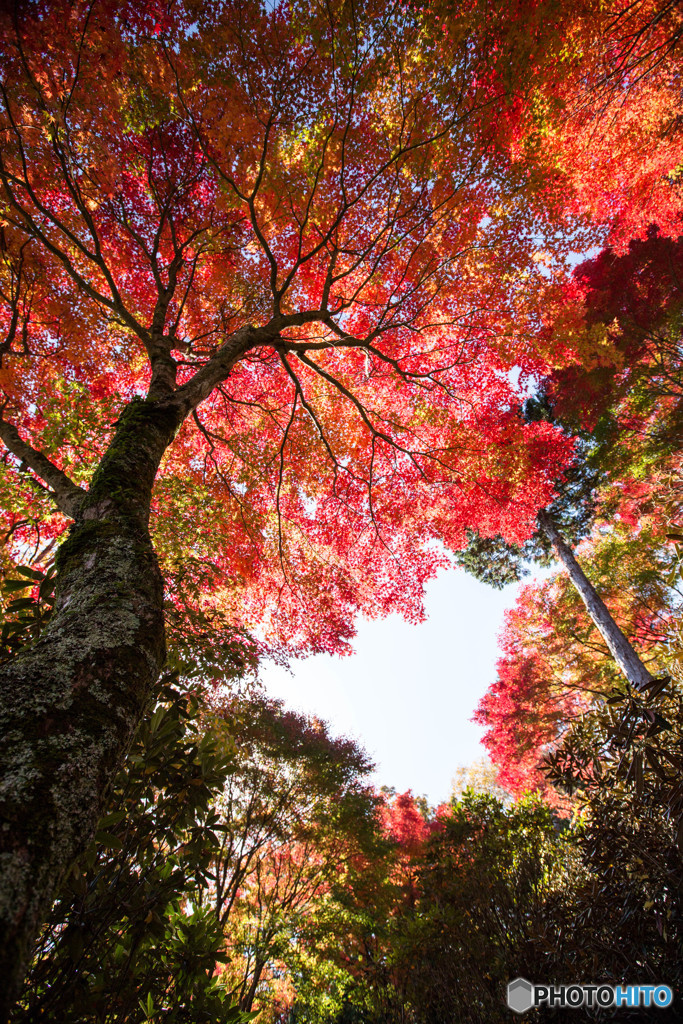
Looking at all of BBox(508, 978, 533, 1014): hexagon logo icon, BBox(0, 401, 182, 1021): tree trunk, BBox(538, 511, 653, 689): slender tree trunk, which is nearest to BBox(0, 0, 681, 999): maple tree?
BBox(0, 401, 182, 1021): tree trunk

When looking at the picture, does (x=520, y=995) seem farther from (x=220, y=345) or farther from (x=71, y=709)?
(x=220, y=345)

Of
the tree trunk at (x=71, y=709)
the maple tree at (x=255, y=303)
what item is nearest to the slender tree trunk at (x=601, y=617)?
the maple tree at (x=255, y=303)

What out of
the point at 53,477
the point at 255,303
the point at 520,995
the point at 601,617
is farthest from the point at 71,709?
the point at 601,617

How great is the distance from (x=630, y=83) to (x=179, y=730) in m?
11.8

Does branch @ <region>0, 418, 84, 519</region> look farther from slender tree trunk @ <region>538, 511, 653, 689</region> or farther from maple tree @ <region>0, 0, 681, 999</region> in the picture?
slender tree trunk @ <region>538, 511, 653, 689</region>

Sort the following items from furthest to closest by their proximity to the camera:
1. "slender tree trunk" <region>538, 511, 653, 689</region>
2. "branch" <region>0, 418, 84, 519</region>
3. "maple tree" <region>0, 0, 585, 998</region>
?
1. "slender tree trunk" <region>538, 511, 653, 689</region>
2. "branch" <region>0, 418, 84, 519</region>
3. "maple tree" <region>0, 0, 585, 998</region>

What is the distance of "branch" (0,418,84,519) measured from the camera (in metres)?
2.40

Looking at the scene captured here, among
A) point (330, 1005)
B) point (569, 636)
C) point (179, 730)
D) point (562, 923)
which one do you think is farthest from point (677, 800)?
point (569, 636)

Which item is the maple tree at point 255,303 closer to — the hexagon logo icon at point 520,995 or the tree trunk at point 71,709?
the tree trunk at point 71,709

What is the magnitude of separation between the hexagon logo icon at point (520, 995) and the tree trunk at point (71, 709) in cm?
331

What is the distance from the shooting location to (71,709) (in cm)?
106

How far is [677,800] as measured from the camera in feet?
6.37

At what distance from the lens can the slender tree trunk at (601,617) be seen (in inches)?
283

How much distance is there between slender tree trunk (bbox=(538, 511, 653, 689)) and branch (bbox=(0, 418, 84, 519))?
784 centimetres
